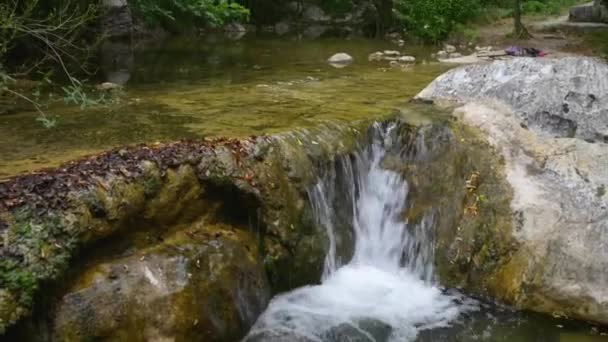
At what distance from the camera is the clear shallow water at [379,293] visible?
5.27 metres

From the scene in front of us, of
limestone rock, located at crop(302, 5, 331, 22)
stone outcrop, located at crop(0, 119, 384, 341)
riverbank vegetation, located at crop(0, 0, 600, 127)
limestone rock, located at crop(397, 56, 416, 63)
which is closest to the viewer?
stone outcrop, located at crop(0, 119, 384, 341)

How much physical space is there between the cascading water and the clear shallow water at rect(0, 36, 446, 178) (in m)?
0.78

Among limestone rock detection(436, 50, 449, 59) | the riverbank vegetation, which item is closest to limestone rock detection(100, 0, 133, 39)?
the riverbank vegetation

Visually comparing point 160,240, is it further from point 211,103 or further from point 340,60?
point 340,60

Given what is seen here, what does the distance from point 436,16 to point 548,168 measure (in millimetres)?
13830

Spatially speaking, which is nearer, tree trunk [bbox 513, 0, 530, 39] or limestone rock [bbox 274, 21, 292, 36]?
tree trunk [bbox 513, 0, 530, 39]

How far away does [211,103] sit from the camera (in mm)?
7777

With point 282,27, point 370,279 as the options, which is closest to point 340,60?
point 370,279

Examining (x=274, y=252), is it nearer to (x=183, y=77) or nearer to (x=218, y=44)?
(x=183, y=77)

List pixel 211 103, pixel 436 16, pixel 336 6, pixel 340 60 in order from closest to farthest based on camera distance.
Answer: pixel 211 103
pixel 340 60
pixel 436 16
pixel 336 6

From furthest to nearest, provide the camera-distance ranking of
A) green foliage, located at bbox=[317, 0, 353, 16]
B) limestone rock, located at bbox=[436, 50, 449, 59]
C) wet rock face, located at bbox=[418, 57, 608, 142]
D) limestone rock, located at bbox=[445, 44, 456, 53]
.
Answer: green foliage, located at bbox=[317, 0, 353, 16], limestone rock, located at bbox=[445, 44, 456, 53], limestone rock, located at bbox=[436, 50, 449, 59], wet rock face, located at bbox=[418, 57, 608, 142]

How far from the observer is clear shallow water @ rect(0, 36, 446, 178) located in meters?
5.89

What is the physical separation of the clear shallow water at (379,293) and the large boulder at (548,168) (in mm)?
266

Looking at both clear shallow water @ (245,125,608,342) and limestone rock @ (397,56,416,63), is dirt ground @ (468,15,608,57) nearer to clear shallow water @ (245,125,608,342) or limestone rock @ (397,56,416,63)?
limestone rock @ (397,56,416,63)
